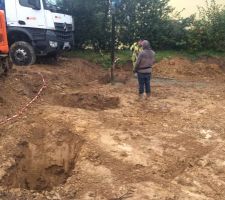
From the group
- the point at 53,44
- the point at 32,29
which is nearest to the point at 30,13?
the point at 32,29

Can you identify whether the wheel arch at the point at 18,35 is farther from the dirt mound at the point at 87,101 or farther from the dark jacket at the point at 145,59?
the dark jacket at the point at 145,59

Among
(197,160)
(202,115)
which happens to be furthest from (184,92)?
(197,160)

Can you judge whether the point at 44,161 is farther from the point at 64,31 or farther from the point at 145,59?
the point at 64,31

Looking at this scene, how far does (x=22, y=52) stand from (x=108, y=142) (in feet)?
24.3

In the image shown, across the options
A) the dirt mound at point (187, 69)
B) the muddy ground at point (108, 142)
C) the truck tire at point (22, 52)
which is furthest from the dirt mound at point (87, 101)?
the dirt mound at point (187, 69)

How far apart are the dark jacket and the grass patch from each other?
508cm

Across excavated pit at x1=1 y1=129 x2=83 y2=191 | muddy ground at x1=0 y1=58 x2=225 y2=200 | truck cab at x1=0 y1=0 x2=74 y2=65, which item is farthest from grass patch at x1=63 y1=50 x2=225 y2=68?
excavated pit at x1=1 y1=129 x2=83 y2=191

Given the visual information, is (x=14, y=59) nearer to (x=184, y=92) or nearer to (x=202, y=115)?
(x=184, y=92)

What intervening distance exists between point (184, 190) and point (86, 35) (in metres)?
13.0

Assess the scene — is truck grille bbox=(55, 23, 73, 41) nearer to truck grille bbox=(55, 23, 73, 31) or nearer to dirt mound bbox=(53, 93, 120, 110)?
truck grille bbox=(55, 23, 73, 31)

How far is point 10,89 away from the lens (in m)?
11.6

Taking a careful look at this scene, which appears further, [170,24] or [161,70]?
[170,24]

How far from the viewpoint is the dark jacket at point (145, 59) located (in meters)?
12.2

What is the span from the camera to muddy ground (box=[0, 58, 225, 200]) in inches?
281
